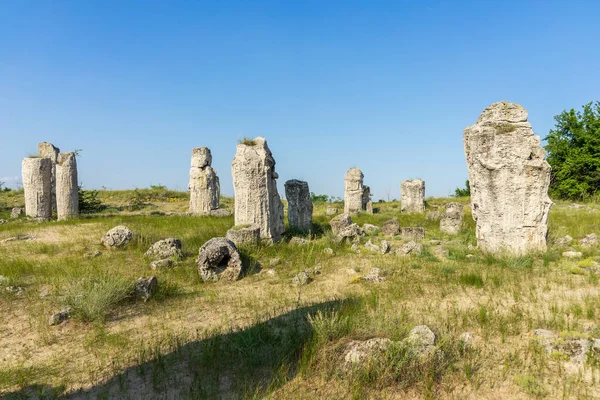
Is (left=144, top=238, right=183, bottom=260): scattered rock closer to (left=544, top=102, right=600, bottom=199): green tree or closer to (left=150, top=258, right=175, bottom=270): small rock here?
(left=150, top=258, right=175, bottom=270): small rock

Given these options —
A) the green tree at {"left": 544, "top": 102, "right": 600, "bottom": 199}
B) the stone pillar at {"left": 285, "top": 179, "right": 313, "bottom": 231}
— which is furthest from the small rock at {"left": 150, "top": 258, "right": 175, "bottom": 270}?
the green tree at {"left": 544, "top": 102, "right": 600, "bottom": 199}

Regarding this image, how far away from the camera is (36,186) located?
15352 mm

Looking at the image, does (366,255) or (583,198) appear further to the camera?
(583,198)

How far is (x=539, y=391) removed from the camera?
355 cm

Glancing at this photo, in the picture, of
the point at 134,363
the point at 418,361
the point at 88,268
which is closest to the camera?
the point at 418,361

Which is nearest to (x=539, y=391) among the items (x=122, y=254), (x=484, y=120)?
(x=484, y=120)

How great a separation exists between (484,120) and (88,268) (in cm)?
862

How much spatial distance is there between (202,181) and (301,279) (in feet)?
34.4

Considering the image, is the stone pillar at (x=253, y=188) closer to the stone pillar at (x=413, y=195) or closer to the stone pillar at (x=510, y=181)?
the stone pillar at (x=510, y=181)

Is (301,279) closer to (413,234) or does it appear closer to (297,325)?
(297,325)

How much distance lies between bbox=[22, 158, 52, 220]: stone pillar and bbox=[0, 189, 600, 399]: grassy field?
7063mm

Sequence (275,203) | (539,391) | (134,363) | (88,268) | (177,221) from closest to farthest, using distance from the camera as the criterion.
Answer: (539,391)
(134,363)
(88,268)
(275,203)
(177,221)

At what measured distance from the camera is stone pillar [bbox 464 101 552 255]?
8.06 metres

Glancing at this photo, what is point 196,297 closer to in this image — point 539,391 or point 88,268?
point 88,268
